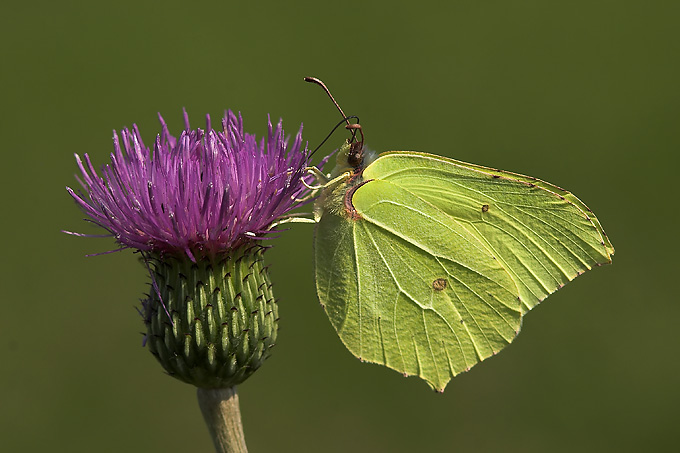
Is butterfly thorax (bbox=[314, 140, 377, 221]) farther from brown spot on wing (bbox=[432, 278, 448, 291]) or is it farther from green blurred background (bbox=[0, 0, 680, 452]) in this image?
green blurred background (bbox=[0, 0, 680, 452])

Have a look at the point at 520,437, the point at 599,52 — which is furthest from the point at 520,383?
the point at 599,52

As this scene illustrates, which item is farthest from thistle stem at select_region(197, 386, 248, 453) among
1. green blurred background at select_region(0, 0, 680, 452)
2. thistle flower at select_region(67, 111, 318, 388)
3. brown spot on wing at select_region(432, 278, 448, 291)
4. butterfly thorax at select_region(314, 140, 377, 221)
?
green blurred background at select_region(0, 0, 680, 452)

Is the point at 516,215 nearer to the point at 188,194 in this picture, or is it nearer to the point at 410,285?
the point at 410,285

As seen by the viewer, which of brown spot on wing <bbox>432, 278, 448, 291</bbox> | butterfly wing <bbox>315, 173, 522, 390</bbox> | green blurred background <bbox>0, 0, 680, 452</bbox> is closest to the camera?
butterfly wing <bbox>315, 173, 522, 390</bbox>

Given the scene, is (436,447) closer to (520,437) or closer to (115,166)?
(520,437)

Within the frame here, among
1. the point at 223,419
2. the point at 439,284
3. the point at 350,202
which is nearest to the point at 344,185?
the point at 350,202

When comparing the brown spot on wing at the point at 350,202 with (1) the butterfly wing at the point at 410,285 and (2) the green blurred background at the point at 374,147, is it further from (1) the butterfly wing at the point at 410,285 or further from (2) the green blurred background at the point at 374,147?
(2) the green blurred background at the point at 374,147
